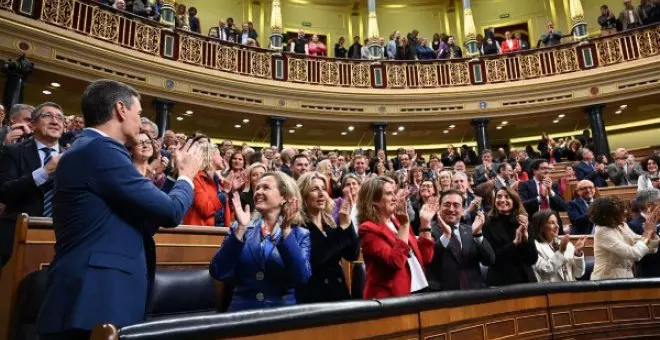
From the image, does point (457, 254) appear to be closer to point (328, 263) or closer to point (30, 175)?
point (328, 263)

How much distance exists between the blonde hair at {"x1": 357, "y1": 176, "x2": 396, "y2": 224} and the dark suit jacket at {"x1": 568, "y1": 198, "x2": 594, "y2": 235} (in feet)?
9.68

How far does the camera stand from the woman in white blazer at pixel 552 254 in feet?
8.91

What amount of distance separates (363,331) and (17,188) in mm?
1748

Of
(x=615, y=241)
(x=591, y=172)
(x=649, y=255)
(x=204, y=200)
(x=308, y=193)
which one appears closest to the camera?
(x=308, y=193)

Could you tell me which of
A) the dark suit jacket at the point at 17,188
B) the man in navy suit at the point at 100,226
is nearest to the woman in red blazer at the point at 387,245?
the man in navy suit at the point at 100,226

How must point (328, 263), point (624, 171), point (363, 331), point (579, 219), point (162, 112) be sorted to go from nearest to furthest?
point (363, 331) → point (328, 263) → point (579, 219) → point (624, 171) → point (162, 112)

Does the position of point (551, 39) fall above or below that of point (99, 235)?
above

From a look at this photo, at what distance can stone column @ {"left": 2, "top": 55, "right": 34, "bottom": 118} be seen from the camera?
628 centimetres

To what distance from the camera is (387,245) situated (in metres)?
1.95

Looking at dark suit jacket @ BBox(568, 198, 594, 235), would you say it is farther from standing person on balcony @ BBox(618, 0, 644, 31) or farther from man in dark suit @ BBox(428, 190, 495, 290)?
standing person on balcony @ BBox(618, 0, 644, 31)

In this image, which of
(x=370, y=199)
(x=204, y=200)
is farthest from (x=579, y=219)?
(x=204, y=200)

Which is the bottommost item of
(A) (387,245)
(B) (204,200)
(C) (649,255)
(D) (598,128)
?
(C) (649,255)

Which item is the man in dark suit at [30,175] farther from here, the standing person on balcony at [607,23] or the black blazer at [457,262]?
the standing person on balcony at [607,23]

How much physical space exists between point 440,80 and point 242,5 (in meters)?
5.56
